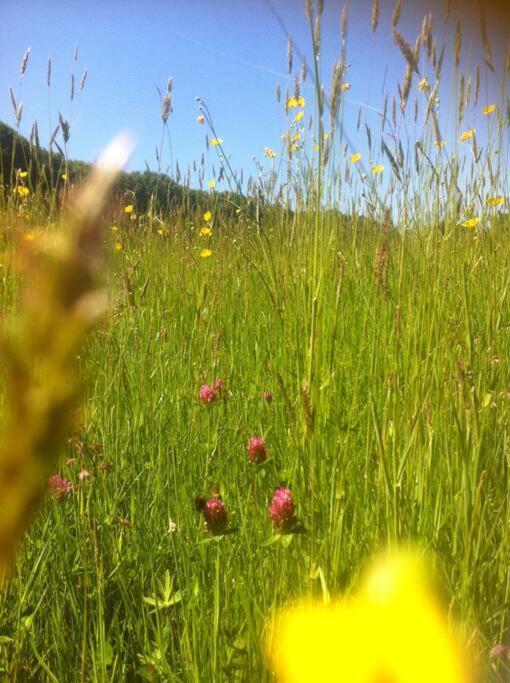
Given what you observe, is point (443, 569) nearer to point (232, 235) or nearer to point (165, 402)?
point (165, 402)

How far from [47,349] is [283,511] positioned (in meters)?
0.74

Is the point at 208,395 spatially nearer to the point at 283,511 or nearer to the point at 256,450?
the point at 256,450

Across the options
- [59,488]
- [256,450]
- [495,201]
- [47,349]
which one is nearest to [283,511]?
[256,450]

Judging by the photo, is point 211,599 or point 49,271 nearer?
point 49,271

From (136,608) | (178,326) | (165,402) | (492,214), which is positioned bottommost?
(136,608)

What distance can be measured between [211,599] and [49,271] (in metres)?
0.92

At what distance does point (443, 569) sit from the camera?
31.1 inches

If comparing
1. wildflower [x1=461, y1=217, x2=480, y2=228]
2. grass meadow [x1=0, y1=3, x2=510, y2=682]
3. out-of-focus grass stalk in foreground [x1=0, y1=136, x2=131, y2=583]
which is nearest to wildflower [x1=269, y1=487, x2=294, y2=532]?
grass meadow [x1=0, y1=3, x2=510, y2=682]

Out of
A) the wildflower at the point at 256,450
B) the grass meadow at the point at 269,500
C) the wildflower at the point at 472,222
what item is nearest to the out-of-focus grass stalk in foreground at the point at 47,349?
the grass meadow at the point at 269,500

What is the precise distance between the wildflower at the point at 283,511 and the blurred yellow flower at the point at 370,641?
102 mm

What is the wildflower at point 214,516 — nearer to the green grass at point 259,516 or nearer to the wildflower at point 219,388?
the green grass at point 259,516

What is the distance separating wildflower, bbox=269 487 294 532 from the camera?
78 centimetres

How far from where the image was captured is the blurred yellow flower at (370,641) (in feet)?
2.37

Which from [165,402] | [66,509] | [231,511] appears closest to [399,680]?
[231,511]
